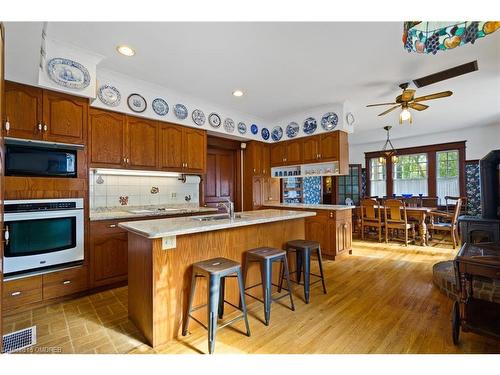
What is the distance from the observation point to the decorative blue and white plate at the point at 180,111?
3568mm

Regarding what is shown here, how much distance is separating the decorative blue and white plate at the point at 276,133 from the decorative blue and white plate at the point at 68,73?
340 centimetres

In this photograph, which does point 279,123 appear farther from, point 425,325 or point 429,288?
point 425,325

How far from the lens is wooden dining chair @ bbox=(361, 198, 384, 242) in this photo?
4969 mm

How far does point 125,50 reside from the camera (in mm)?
2420

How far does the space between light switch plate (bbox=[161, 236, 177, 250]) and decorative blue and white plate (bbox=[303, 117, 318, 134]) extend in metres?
3.42

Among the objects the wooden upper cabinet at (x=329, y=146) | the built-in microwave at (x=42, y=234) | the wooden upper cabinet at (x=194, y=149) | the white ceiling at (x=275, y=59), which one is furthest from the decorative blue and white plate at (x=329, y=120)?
the built-in microwave at (x=42, y=234)

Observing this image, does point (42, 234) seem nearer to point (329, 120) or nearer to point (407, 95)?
point (329, 120)

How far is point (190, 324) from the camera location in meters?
1.89

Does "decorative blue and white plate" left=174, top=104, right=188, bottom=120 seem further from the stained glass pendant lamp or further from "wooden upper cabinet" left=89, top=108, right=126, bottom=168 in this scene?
the stained glass pendant lamp

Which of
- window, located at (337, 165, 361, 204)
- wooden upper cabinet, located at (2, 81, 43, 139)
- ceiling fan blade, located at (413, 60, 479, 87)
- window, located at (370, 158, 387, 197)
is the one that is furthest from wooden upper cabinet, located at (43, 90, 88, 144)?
window, located at (370, 158, 387, 197)

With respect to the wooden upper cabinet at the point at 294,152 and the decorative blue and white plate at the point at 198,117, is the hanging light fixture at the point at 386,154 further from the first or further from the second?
the decorative blue and white plate at the point at 198,117
